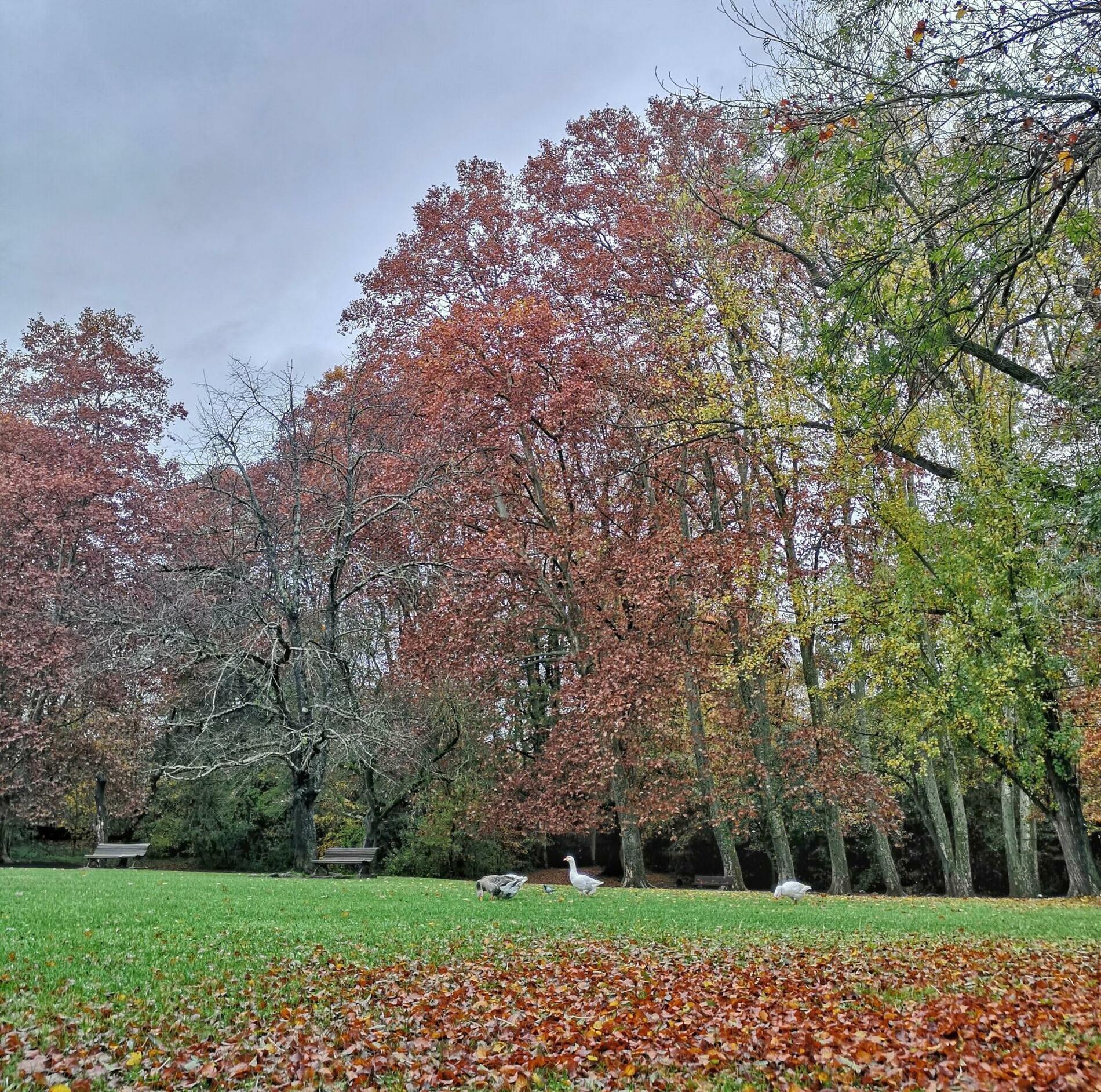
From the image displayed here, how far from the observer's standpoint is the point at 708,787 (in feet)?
67.4

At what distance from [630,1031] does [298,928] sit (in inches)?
199

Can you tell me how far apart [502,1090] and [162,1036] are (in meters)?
2.19

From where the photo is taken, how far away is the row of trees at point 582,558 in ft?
57.1

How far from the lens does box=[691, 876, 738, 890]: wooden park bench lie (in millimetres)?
21203

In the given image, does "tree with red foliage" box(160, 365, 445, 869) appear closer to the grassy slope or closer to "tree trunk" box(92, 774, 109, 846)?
"tree trunk" box(92, 774, 109, 846)

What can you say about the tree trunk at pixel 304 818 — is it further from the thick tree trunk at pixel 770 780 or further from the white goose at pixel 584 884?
the thick tree trunk at pixel 770 780

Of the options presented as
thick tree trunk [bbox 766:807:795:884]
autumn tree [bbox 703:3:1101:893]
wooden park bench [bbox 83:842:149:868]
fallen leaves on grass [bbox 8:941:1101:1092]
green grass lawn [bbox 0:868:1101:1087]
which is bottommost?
fallen leaves on grass [bbox 8:941:1101:1092]

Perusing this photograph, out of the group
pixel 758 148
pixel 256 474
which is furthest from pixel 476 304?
pixel 758 148

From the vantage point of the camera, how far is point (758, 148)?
761cm

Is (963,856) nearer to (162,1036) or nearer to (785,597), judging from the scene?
(785,597)

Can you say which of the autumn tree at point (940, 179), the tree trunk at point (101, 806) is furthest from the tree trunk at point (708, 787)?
the tree trunk at point (101, 806)

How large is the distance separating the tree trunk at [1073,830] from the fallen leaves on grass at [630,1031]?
36.2 ft

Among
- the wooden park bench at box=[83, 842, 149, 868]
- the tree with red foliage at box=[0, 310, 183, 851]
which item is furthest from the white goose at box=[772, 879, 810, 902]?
the wooden park bench at box=[83, 842, 149, 868]

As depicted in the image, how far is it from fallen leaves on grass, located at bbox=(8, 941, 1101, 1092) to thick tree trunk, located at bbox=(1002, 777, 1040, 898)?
57.7ft
